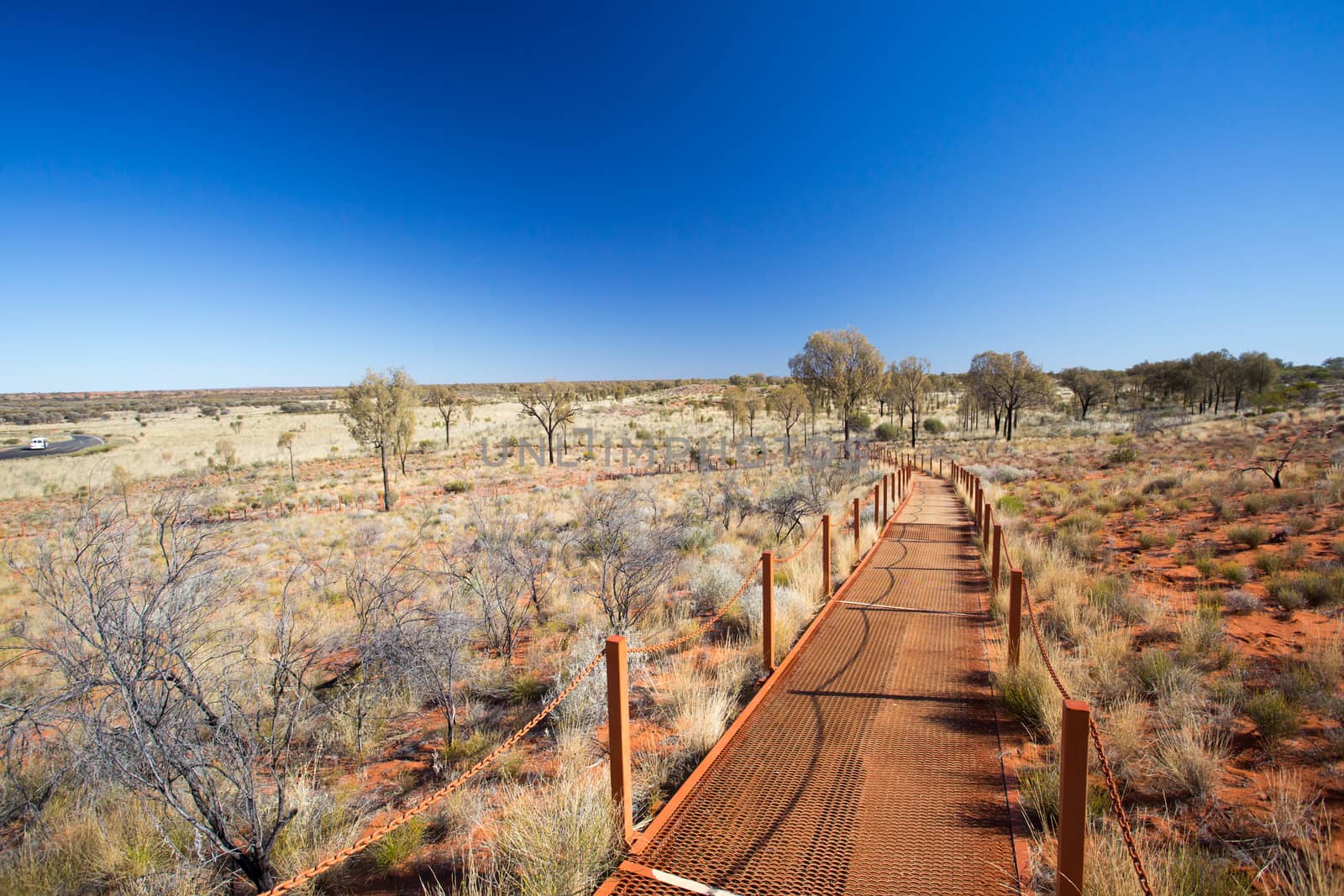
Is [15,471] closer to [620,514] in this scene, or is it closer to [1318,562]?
[620,514]

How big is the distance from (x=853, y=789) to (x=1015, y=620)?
2799 mm

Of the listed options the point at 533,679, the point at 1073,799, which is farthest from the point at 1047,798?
the point at 533,679

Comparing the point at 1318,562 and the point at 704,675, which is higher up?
the point at 1318,562

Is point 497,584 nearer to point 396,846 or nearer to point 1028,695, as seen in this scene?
point 396,846

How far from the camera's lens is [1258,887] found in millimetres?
2859

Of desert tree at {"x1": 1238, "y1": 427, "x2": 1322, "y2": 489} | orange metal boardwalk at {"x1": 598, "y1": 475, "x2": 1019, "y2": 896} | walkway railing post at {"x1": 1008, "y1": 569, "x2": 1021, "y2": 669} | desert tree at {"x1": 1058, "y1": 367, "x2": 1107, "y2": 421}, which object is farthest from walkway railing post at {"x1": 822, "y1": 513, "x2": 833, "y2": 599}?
desert tree at {"x1": 1058, "y1": 367, "x2": 1107, "y2": 421}

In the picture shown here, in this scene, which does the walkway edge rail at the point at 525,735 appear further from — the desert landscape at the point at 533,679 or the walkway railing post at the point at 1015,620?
the walkway railing post at the point at 1015,620

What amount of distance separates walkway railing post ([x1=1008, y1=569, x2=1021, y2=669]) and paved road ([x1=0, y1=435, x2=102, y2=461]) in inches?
1884

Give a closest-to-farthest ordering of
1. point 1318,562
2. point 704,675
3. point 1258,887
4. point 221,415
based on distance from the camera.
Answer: point 1258,887
point 704,675
point 1318,562
point 221,415

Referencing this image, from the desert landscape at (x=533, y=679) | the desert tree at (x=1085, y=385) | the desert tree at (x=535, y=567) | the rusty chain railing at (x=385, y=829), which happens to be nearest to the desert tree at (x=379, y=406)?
the desert landscape at (x=533, y=679)

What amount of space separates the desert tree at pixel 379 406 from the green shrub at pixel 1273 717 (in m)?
23.6

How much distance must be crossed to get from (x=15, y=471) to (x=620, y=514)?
134 ft

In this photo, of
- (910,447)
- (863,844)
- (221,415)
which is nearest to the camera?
(863,844)

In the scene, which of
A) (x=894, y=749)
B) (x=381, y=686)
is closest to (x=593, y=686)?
(x=381, y=686)
